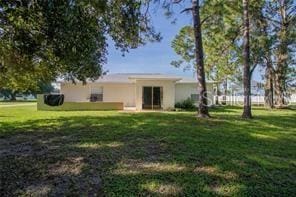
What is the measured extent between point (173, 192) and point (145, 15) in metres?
8.93

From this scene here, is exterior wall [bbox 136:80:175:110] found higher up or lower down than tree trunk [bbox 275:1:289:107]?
lower down

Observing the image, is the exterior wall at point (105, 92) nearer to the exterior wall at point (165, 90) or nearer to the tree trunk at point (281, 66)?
the exterior wall at point (165, 90)

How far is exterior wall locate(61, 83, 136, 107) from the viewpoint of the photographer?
32.9 m

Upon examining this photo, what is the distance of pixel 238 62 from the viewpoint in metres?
34.6

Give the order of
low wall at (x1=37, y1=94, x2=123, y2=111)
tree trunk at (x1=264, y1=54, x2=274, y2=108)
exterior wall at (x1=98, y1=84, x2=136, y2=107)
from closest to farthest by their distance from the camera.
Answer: low wall at (x1=37, y1=94, x2=123, y2=111), exterior wall at (x1=98, y1=84, x2=136, y2=107), tree trunk at (x1=264, y1=54, x2=274, y2=108)

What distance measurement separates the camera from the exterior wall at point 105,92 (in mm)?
32906

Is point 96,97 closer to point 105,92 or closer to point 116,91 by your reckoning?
point 105,92

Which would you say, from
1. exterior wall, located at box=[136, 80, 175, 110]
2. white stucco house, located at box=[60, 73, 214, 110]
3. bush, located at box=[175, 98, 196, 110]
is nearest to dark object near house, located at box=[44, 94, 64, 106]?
white stucco house, located at box=[60, 73, 214, 110]

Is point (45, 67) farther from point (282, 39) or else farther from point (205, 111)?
point (282, 39)

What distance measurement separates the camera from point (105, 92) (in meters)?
33.2

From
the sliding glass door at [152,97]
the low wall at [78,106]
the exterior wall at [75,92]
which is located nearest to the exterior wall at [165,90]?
the sliding glass door at [152,97]

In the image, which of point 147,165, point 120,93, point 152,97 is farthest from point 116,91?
point 147,165

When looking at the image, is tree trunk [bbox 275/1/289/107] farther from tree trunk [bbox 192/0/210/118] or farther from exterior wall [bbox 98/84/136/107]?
tree trunk [bbox 192/0/210/118]

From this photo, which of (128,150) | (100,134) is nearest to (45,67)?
(100,134)
